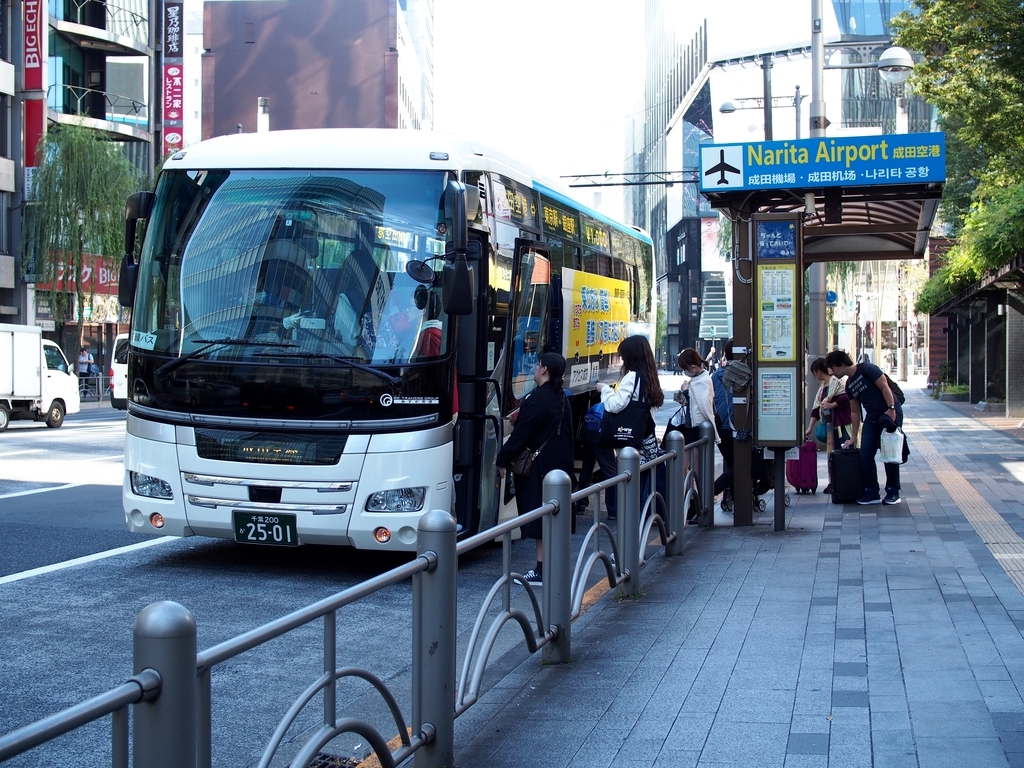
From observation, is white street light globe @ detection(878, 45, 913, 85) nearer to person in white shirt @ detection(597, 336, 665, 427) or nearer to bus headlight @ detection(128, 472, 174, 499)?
person in white shirt @ detection(597, 336, 665, 427)

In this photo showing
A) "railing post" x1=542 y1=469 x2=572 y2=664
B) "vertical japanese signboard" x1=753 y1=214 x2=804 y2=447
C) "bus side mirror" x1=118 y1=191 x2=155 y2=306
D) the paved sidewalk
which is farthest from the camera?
"vertical japanese signboard" x1=753 y1=214 x2=804 y2=447

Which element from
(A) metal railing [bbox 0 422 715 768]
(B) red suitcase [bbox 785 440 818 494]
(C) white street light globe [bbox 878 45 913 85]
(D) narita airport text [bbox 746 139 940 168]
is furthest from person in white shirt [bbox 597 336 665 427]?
(C) white street light globe [bbox 878 45 913 85]

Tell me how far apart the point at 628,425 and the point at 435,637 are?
5.53m

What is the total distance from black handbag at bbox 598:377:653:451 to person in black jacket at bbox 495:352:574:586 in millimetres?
1482

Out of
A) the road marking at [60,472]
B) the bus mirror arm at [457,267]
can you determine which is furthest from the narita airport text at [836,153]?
the road marking at [60,472]

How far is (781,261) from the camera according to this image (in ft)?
35.8

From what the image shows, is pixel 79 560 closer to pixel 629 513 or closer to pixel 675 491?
pixel 629 513

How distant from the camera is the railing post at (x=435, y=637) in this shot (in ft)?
14.0

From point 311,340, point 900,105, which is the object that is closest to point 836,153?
point 311,340

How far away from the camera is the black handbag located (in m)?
9.66

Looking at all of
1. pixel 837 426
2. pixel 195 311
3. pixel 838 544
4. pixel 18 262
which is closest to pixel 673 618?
pixel 838 544

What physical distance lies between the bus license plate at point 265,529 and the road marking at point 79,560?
1598 millimetres

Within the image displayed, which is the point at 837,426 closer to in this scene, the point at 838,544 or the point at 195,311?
the point at 838,544

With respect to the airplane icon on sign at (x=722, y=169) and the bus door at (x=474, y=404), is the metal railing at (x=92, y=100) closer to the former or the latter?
the airplane icon on sign at (x=722, y=169)
